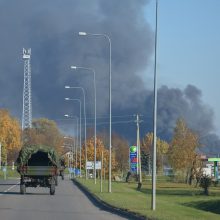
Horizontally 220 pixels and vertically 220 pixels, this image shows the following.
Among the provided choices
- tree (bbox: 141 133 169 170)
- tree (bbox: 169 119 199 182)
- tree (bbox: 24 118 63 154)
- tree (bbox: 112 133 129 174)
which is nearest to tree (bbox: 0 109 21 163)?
tree (bbox: 112 133 129 174)

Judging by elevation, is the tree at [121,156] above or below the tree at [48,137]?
below

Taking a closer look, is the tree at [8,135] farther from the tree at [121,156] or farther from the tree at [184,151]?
the tree at [184,151]

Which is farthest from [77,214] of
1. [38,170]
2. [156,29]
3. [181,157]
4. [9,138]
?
[9,138]

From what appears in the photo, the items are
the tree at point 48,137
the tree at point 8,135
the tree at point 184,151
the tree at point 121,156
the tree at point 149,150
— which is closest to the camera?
the tree at point 184,151

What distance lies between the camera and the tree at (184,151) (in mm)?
94375

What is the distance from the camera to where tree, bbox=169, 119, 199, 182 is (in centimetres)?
9438

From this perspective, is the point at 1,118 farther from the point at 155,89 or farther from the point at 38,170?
the point at 155,89

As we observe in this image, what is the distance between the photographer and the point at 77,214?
27.5 meters

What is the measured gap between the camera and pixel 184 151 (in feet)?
315

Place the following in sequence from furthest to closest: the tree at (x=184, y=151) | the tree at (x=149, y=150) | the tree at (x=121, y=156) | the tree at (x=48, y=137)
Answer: the tree at (x=48, y=137) < the tree at (x=121, y=156) < the tree at (x=149, y=150) < the tree at (x=184, y=151)

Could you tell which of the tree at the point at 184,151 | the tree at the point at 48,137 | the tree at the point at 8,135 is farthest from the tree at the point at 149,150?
the tree at the point at 48,137

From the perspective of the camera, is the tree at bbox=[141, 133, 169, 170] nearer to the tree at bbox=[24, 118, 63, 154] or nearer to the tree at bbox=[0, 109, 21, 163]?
the tree at bbox=[0, 109, 21, 163]

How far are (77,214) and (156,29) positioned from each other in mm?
7916

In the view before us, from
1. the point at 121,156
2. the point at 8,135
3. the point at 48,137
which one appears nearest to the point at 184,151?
the point at 121,156
